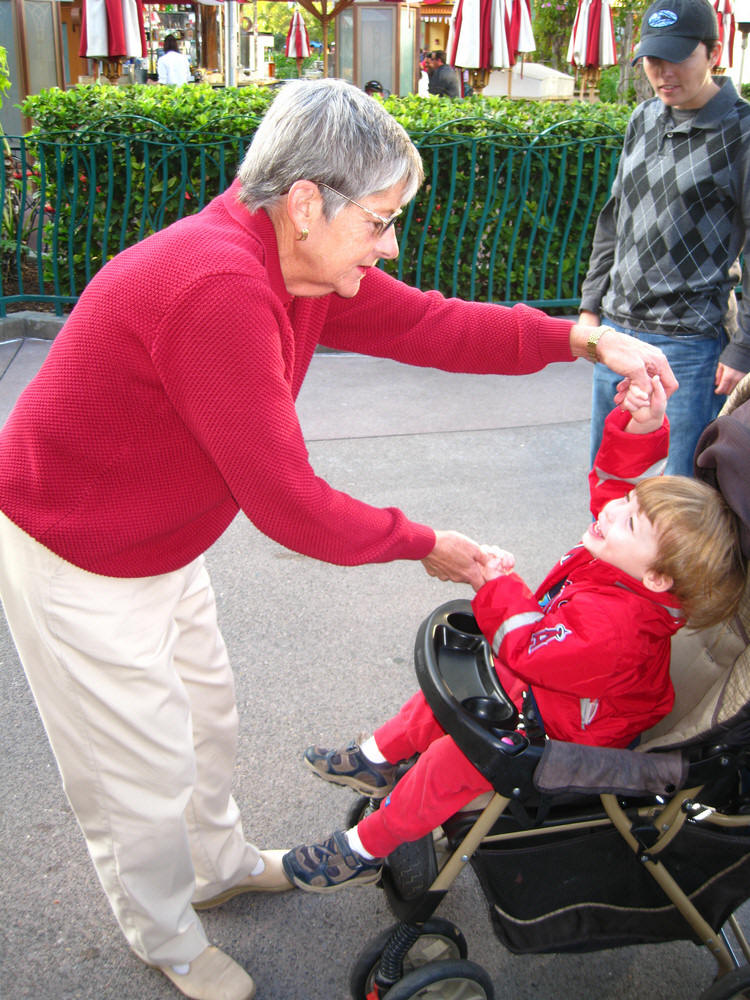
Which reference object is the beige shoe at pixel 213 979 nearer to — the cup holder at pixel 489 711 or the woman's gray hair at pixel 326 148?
the cup holder at pixel 489 711

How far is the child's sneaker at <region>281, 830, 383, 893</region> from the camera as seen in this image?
219cm

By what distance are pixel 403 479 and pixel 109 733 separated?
10.1 ft

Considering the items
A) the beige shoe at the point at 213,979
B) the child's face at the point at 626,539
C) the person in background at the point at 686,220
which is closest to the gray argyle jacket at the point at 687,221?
the person in background at the point at 686,220

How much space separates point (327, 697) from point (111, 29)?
8476 mm

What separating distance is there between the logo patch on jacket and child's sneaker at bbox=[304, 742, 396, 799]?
635 millimetres

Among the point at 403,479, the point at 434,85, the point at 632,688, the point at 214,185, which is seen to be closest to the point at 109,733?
the point at 632,688

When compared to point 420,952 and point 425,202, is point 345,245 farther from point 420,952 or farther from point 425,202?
point 425,202

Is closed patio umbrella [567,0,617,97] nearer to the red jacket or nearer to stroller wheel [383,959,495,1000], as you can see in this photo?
the red jacket

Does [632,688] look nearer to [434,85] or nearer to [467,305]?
[467,305]

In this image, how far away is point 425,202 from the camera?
7035mm

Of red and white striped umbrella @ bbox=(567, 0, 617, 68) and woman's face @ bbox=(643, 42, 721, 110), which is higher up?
red and white striped umbrella @ bbox=(567, 0, 617, 68)

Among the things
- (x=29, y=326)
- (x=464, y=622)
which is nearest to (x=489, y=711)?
(x=464, y=622)

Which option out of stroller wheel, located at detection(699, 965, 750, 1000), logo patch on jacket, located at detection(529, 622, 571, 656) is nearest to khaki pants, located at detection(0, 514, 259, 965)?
logo patch on jacket, located at detection(529, 622, 571, 656)

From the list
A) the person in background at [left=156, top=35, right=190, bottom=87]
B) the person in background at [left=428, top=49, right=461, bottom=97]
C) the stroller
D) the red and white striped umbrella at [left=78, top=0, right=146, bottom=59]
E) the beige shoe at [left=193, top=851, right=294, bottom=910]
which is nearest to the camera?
the stroller
